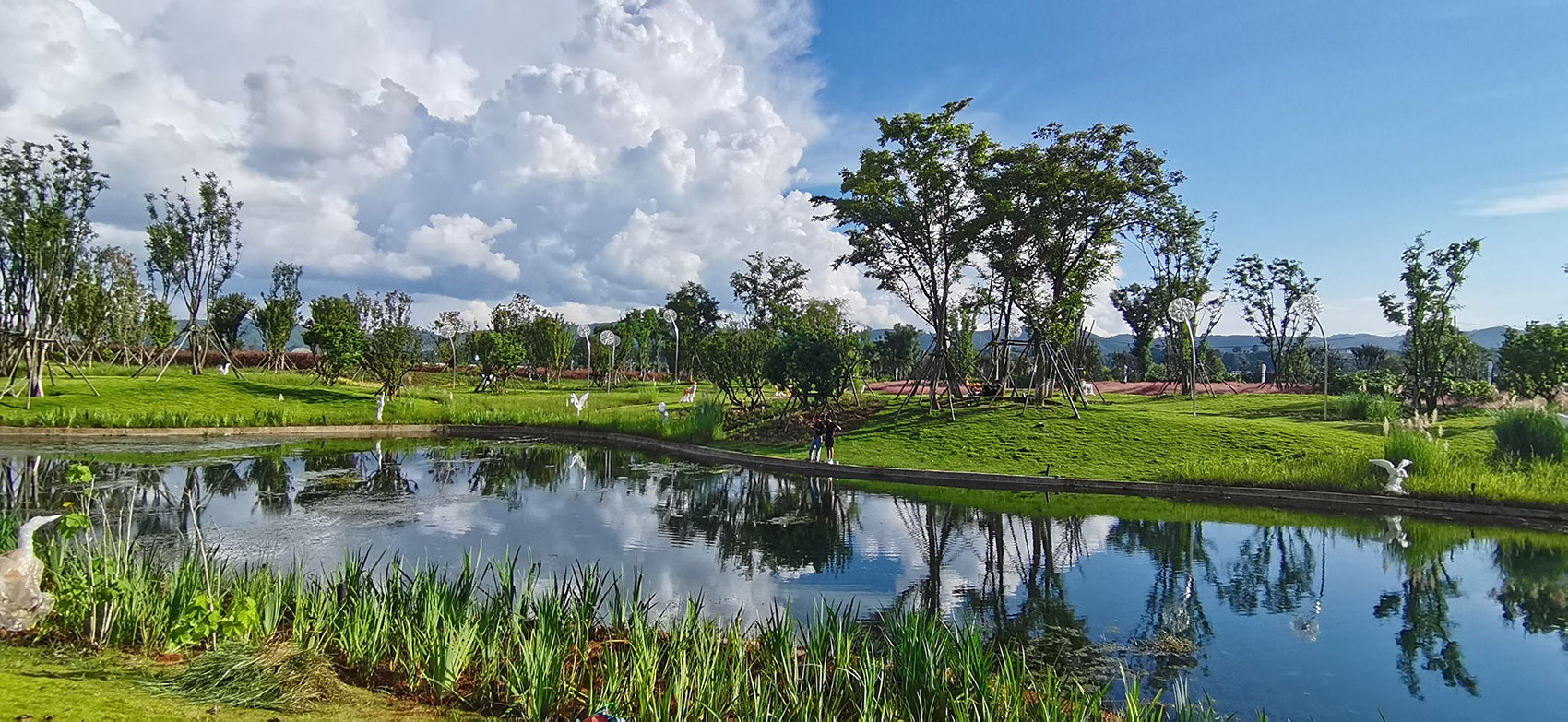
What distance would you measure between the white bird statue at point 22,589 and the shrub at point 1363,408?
29017mm

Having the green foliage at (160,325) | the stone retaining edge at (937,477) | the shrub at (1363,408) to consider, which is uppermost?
the green foliage at (160,325)

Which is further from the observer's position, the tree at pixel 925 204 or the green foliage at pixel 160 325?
the green foliage at pixel 160 325

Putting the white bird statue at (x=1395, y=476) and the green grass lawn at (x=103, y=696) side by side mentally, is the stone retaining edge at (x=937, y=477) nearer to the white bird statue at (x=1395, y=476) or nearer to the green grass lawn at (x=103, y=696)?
the white bird statue at (x=1395, y=476)

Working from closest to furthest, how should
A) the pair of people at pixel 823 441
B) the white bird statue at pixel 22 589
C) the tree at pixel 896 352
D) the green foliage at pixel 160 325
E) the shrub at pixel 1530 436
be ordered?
the white bird statue at pixel 22 589 < the shrub at pixel 1530 436 < the pair of people at pixel 823 441 < the green foliage at pixel 160 325 < the tree at pixel 896 352

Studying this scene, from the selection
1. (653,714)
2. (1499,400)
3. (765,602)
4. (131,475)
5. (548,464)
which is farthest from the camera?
(1499,400)

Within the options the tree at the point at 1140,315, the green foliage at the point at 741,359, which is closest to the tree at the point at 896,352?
the tree at the point at 1140,315

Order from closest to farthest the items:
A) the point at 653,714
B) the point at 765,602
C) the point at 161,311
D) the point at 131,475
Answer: the point at 653,714 < the point at 765,602 < the point at 131,475 < the point at 161,311

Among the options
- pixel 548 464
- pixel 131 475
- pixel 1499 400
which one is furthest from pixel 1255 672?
pixel 1499 400

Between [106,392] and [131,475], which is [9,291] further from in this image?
[131,475]

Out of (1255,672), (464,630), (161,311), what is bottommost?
(1255,672)

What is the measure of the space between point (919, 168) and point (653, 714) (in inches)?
Result: 901

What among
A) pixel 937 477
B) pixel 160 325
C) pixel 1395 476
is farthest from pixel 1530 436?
pixel 160 325

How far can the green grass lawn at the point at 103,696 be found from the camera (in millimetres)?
4562

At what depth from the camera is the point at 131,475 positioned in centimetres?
1617
